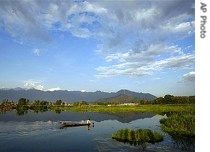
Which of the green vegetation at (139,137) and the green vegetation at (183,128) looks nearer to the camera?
the green vegetation at (139,137)

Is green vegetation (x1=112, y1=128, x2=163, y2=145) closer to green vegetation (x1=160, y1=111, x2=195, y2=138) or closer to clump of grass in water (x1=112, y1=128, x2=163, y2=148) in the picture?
clump of grass in water (x1=112, y1=128, x2=163, y2=148)

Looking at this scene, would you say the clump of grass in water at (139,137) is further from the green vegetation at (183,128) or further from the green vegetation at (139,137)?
the green vegetation at (183,128)

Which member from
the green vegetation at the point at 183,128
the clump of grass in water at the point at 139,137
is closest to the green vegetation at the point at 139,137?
the clump of grass in water at the point at 139,137

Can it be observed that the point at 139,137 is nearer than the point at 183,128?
Yes

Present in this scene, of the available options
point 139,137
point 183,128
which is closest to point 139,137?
point 139,137

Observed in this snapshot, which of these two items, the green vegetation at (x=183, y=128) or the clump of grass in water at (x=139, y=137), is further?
the green vegetation at (x=183, y=128)

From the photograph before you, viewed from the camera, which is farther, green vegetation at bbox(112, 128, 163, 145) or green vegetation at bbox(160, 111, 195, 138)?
green vegetation at bbox(160, 111, 195, 138)

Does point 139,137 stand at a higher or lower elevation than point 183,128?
lower

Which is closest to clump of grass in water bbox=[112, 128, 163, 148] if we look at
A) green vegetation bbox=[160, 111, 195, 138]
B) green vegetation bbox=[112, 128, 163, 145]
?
green vegetation bbox=[112, 128, 163, 145]

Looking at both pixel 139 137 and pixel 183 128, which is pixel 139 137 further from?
pixel 183 128

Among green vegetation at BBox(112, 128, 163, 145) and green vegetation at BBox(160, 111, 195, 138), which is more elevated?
green vegetation at BBox(160, 111, 195, 138)

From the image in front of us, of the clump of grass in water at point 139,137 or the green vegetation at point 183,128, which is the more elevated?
the green vegetation at point 183,128

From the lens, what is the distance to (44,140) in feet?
117
